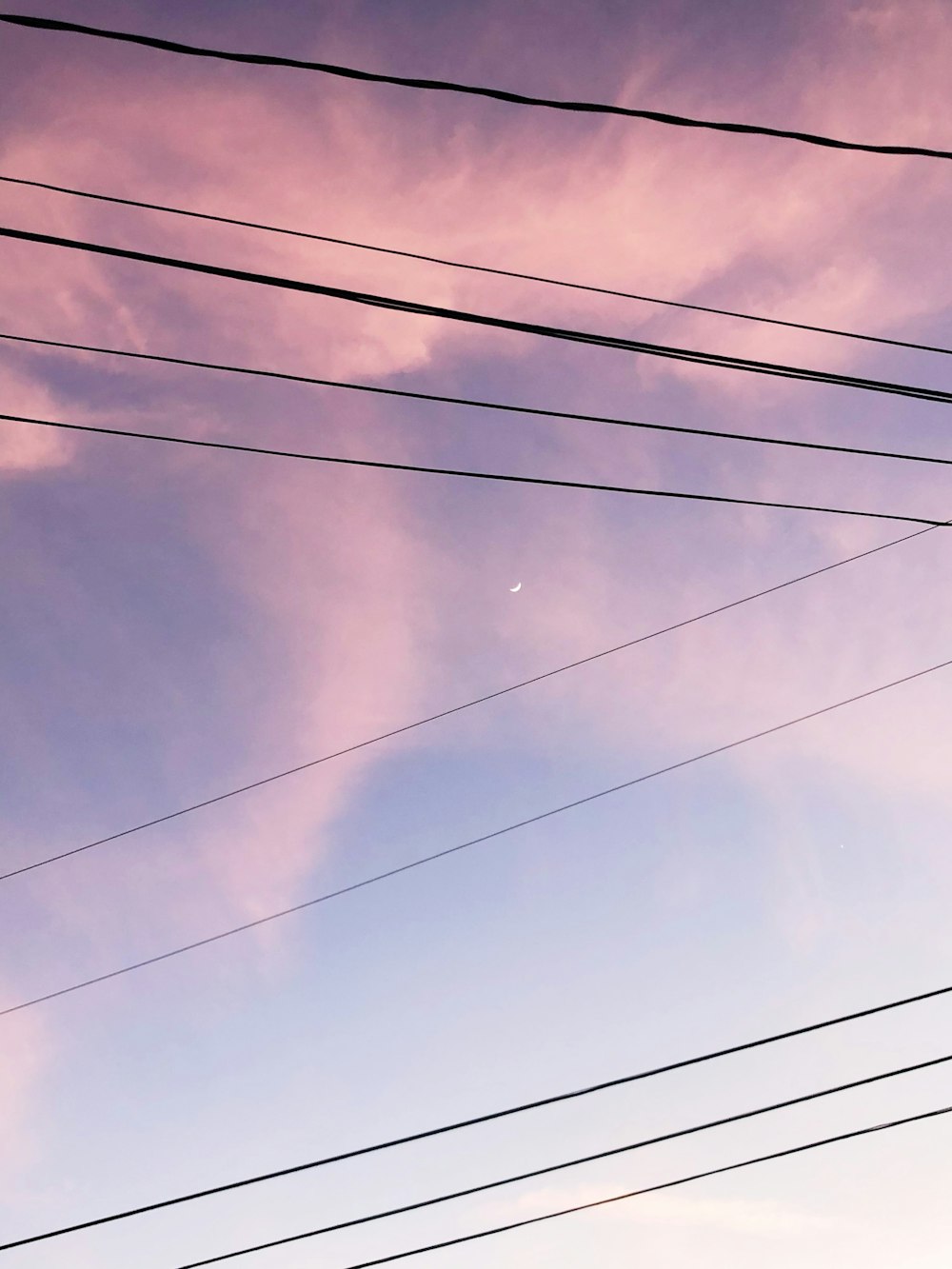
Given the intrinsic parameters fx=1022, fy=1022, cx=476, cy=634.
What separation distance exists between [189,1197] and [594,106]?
995 cm

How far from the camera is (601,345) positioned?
257 inches

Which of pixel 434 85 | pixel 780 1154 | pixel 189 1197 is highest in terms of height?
pixel 434 85

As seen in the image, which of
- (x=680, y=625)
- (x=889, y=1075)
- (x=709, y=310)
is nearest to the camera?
(x=709, y=310)

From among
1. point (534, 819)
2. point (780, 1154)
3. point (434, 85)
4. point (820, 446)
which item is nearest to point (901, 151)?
point (820, 446)

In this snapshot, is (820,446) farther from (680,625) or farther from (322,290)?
(680,625)

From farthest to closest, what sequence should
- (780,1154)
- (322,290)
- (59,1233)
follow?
1. (59,1233)
2. (780,1154)
3. (322,290)

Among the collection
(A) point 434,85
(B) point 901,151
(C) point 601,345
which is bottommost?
(C) point 601,345

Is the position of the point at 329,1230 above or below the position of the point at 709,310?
below

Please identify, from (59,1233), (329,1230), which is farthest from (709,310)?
(59,1233)

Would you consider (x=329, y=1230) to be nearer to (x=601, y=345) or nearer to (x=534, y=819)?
(x=534, y=819)

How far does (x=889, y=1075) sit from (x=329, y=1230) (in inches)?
210

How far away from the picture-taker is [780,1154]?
368 inches

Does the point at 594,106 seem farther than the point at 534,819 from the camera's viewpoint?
No

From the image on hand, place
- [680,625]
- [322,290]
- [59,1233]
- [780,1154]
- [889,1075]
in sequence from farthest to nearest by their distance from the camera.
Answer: [680,625], [59,1233], [780,1154], [889,1075], [322,290]
